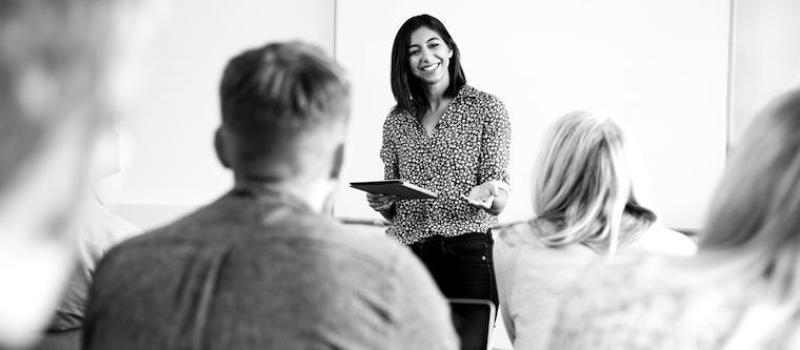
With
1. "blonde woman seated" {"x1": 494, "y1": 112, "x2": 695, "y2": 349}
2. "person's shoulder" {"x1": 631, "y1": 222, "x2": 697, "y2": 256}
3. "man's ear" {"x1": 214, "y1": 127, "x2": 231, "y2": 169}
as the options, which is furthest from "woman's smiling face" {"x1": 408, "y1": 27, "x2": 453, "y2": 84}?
"man's ear" {"x1": 214, "y1": 127, "x2": 231, "y2": 169}

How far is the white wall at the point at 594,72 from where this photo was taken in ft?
13.7

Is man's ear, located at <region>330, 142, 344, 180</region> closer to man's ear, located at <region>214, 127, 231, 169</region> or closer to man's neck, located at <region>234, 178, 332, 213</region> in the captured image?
man's neck, located at <region>234, 178, 332, 213</region>

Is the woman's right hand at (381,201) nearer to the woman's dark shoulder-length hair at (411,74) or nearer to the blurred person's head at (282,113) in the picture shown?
the woman's dark shoulder-length hair at (411,74)

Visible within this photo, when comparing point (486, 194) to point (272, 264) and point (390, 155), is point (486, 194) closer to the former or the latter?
point (390, 155)

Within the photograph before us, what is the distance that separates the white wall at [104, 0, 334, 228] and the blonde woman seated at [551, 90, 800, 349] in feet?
13.3

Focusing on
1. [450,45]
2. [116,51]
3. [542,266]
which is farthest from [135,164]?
[116,51]

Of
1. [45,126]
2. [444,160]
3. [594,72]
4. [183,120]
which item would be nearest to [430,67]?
[444,160]

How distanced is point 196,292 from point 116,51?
0.80 m

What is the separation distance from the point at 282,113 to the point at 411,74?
1997mm

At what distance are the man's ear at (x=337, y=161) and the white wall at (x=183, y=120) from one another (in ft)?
12.2

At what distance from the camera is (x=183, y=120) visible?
197 inches

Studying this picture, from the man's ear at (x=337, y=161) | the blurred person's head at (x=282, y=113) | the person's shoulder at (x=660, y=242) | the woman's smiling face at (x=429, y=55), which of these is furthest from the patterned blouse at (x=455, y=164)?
the blurred person's head at (x=282, y=113)

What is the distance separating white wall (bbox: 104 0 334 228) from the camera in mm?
4973

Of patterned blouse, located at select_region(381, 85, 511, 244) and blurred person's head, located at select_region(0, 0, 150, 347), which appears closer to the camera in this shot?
blurred person's head, located at select_region(0, 0, 150, 347)
